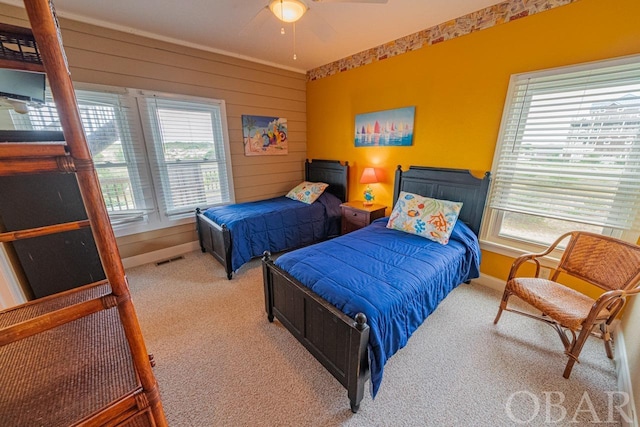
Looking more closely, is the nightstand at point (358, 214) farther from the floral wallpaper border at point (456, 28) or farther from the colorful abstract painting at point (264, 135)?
the floral wallpaper border at point (456, 28)

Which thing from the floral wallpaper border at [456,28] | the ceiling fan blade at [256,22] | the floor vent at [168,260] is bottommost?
the floor vent at [168,260]

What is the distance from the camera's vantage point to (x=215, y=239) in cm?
294

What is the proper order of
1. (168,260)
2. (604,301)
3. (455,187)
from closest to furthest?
1. (604,301)
2. (455,187)
3. (168,260)

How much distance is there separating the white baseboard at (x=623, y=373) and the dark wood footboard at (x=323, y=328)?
1.40 m

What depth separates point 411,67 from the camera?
277cm

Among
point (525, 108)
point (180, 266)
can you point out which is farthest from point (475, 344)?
point (180, 266)

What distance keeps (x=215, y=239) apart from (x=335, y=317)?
208cm

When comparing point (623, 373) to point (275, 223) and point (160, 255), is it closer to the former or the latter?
point (275, 223)

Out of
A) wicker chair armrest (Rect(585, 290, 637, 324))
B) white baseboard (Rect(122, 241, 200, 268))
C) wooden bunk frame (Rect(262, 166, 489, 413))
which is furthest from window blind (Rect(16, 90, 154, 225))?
wicker chair armrest (Rect(585, 290, 637, 324))

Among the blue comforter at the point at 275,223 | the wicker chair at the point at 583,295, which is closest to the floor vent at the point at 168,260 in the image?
the blue comforter at the point at 275,223

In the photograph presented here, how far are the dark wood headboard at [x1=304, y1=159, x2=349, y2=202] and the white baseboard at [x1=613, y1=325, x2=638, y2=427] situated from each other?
295 cm

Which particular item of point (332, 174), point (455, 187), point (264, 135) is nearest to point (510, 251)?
point (455, 187)

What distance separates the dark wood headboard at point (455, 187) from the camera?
246cm

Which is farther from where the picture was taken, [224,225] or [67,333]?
[224,225]
